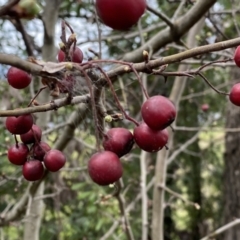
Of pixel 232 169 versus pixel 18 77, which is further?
pixel 232 169

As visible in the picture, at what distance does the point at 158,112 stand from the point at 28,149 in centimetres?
36

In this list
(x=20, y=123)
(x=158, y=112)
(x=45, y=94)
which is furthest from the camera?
(x=45, y=94)

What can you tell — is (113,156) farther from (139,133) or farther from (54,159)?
(54,159)

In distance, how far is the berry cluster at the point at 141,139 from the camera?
74 centimetres

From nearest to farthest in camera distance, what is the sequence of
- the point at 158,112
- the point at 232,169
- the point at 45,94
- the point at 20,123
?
the point at 158,112
the point at 20,123
the point at 45,94
the point at 232,169

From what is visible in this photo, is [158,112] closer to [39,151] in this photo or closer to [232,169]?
[39,151]

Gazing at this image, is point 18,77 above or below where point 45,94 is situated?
below

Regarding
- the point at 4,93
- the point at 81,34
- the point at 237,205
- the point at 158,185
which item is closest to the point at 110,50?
the point at 81,34

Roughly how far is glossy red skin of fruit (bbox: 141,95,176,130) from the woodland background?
0.18 ft

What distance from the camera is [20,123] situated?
89cm

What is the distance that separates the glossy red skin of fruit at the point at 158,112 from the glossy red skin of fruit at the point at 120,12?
9.1 inches

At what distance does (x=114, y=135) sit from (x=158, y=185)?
5.39 ft

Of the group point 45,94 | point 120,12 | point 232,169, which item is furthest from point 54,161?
point 232,169

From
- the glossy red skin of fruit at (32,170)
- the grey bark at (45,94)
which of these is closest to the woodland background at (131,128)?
the grey bark at (45,94)
